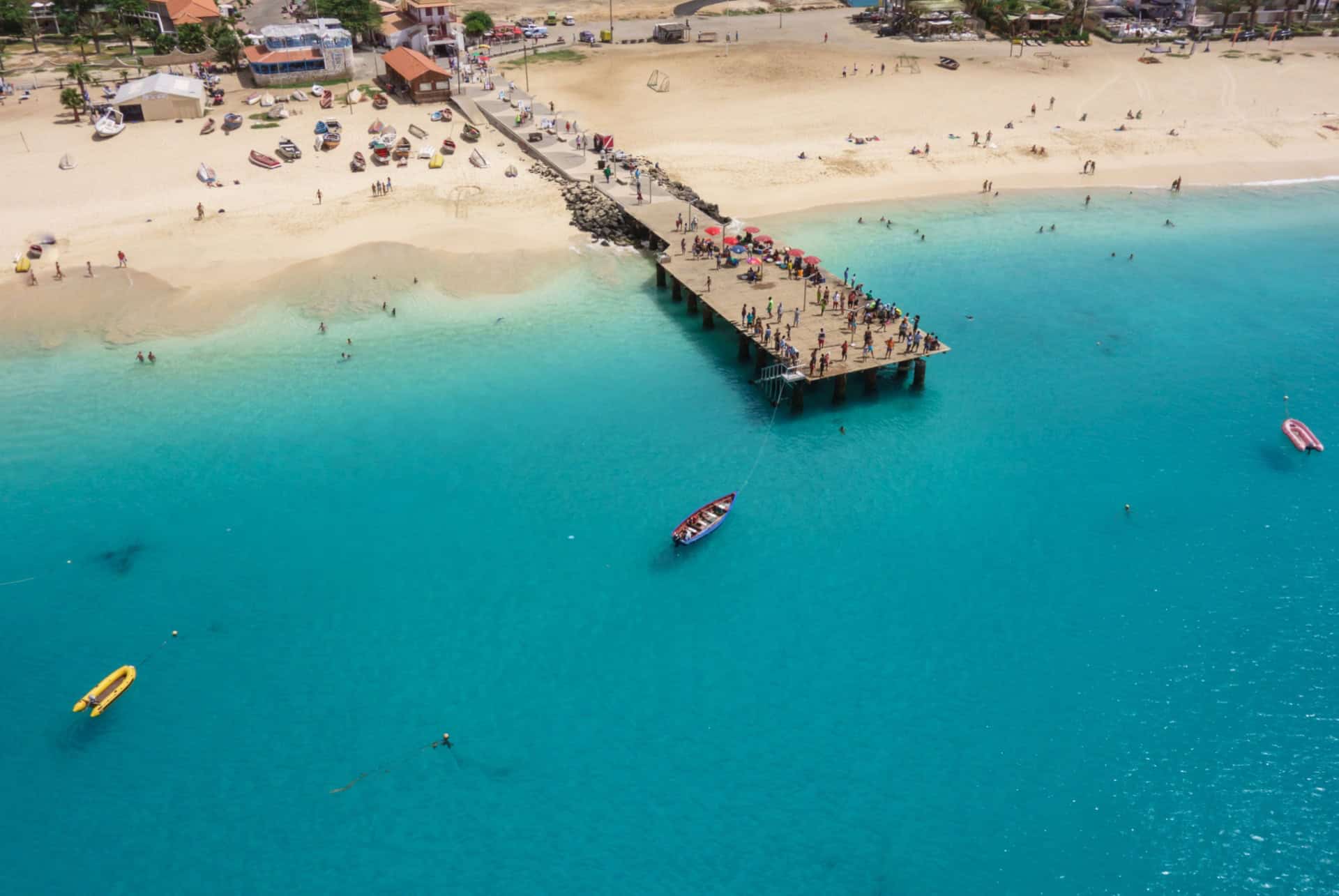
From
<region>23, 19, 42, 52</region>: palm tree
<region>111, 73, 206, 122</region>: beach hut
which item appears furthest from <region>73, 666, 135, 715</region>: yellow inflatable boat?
<region>23, 19, 42, 52</region>: palm tree

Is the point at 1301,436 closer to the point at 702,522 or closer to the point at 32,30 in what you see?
the point at 702,522

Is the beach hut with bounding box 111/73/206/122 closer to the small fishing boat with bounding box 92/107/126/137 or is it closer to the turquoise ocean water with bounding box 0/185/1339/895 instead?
the small fishing boat with bounding box 92/107/126/137

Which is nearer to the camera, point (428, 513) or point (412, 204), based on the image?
point (428, 513)

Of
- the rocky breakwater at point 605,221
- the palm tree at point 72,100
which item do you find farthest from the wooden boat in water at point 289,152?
the rocky breakwater at point 605,221

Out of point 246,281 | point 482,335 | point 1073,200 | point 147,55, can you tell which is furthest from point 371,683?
point 147,55

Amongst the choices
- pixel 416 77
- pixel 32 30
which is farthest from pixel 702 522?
pixel 32 30

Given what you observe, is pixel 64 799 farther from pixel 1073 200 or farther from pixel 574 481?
pixel 1073 200

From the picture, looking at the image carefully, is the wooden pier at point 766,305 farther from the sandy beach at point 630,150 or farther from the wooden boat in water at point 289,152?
the wooden boat in water at point 289,152
